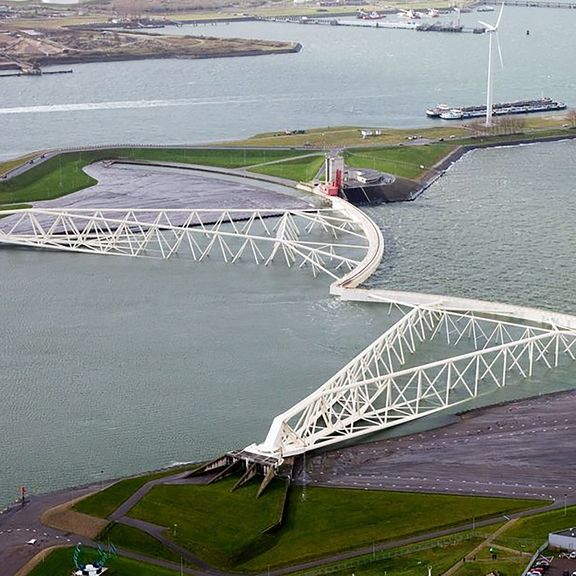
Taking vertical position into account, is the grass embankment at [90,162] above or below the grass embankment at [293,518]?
below

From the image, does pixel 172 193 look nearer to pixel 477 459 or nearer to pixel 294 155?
pixel 294 155

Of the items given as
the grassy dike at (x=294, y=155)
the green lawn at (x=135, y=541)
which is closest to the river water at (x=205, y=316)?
the grassy dike at (x=294, y=155)

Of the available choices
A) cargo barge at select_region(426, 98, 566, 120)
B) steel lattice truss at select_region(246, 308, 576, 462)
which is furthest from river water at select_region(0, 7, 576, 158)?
steel lattice truss at select_region(246, 308, 576, 462)

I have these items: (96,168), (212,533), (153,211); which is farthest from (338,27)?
(212,533)

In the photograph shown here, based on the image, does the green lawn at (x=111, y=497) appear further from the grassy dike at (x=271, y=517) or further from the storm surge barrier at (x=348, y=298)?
the storm surge barrier at (x=348, y=298)

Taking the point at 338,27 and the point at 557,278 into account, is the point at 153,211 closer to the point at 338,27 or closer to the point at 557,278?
the point at 557,278

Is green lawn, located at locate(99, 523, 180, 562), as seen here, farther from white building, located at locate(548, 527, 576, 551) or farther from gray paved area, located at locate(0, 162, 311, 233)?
gray paved area, located at locate(0, 162, 311, 233)
